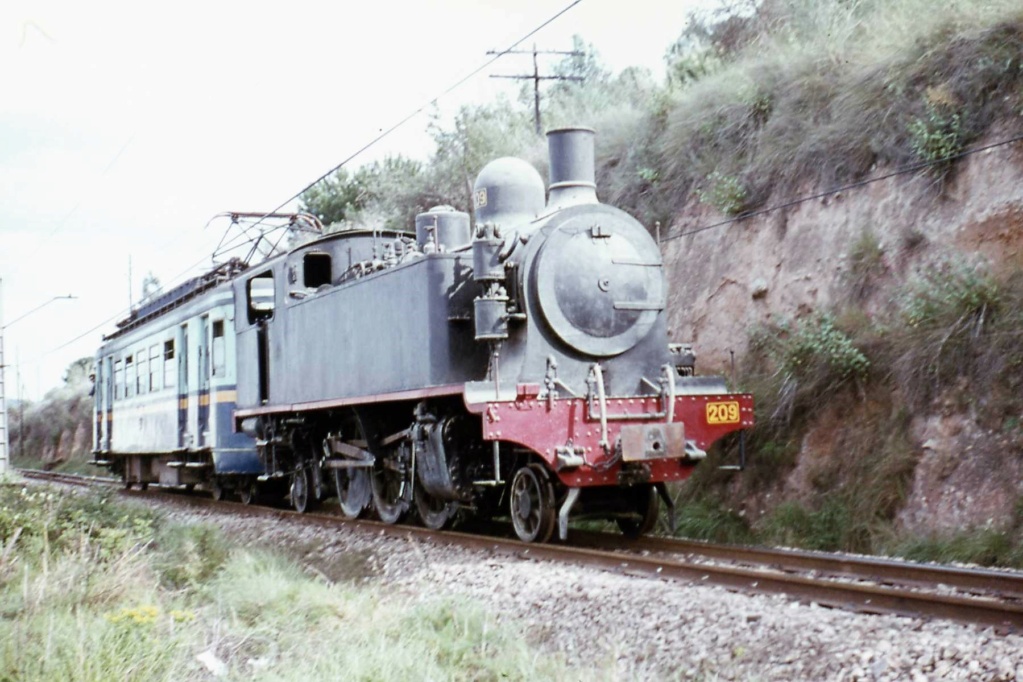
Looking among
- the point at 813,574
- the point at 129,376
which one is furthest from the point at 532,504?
the point at 129,376

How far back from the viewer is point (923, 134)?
10.4 meters

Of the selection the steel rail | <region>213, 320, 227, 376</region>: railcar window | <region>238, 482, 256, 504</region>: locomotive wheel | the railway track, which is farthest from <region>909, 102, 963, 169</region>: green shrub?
<region>238, 482, 256, 504</region>: locomotive wheel

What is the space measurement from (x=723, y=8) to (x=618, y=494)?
11317mm

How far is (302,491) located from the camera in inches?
519

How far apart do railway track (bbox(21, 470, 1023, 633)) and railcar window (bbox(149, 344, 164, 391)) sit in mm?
9007

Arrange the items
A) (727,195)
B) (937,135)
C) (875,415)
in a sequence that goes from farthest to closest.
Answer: (727,195) < (937,135) < (875,415)

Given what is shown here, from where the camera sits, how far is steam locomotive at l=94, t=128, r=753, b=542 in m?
8.59

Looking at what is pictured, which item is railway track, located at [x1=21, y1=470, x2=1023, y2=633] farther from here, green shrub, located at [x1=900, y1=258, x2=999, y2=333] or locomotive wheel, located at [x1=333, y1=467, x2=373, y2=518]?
green shrub, located at [x1=900, y1=258, x2=999, y2=333]

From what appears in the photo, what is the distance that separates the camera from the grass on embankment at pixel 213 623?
16.8ft

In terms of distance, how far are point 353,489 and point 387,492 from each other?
0.74 metres

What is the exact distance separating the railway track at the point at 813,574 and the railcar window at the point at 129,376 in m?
11.3

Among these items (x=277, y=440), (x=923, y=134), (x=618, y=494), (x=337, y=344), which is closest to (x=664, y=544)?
(x=618, y=494)

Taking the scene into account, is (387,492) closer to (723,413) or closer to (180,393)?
(723,413)

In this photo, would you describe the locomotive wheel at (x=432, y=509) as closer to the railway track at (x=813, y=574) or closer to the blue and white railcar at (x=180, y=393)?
the railway track at (x=813, y=574)
